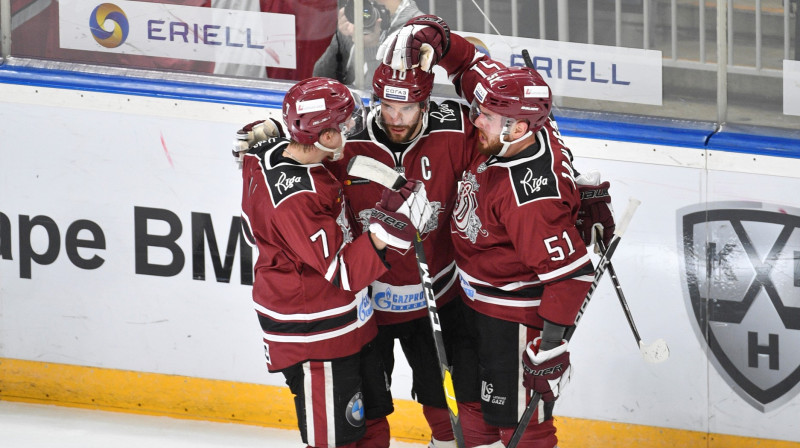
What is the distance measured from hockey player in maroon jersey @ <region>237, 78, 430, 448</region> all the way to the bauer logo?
1107 mm

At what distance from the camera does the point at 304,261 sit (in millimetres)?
2914

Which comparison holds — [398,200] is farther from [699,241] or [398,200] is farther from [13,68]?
[13,68]

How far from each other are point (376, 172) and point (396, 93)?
25cm

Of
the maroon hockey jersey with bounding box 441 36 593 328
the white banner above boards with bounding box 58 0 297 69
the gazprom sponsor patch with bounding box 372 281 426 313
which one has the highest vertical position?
the white banner above boards with bounding box 58 0 297 69

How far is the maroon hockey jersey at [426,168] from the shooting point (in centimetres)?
315

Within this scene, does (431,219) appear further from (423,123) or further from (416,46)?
(416,46)

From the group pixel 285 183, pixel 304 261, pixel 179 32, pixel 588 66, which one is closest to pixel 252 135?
pixel 285 183

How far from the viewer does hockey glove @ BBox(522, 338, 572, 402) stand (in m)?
2.91

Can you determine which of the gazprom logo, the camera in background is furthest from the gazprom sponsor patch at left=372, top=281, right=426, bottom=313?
the gazprom logo

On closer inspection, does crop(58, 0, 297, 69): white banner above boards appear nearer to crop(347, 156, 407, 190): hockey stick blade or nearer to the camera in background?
the camera in background

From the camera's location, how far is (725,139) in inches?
144

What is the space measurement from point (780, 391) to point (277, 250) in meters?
1.68

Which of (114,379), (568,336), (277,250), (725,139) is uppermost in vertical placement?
(725,139)

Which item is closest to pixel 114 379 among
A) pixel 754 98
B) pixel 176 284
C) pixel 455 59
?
pixel 176 284
